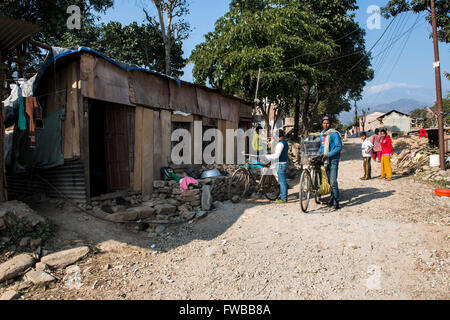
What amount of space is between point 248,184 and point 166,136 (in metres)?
2.84

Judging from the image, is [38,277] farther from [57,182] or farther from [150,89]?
[150,89]

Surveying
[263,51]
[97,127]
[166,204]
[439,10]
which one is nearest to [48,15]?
[97,127]

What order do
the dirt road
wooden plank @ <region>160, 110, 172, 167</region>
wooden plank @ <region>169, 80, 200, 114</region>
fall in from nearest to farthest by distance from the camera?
the dirt road → wooden plank @ <region>160, 110, 172, 167</region> → wooden plank @ <region>169, 80, 200, 114</region>

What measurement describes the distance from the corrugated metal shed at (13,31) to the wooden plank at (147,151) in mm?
3032

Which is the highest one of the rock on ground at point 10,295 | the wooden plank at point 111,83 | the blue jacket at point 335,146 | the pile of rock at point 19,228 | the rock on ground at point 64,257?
the wooden plank at point 111,83

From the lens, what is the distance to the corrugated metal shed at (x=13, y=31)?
172 inches

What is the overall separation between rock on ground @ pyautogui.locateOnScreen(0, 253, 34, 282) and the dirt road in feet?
1.56

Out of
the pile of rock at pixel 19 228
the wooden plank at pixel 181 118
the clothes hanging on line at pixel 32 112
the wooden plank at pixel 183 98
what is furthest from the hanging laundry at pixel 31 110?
the wooden plank at pixel 181 118

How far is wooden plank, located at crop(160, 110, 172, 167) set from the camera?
7875mm

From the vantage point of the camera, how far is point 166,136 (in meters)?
8.00

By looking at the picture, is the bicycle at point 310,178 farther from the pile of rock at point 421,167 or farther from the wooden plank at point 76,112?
the pile of rock at point 421,167

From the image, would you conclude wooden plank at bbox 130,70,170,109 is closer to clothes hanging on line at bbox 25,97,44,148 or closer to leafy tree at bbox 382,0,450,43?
clothes hanging on line at bbox 25,97,44,148

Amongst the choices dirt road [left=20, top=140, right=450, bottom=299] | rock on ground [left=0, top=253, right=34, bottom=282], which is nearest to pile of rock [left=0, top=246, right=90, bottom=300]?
rock on ground [left=0, top=253, right=34, bottom=282]
